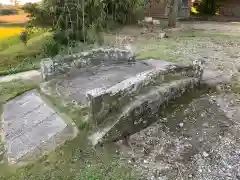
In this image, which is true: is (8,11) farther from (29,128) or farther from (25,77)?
(29,128)

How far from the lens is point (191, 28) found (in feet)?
51.5

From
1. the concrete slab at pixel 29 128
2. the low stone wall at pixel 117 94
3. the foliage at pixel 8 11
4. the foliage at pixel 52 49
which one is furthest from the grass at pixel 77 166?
the foliage at pixel 8 11

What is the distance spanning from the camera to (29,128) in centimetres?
538

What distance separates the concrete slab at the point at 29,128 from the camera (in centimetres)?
486

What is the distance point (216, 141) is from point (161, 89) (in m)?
1.45

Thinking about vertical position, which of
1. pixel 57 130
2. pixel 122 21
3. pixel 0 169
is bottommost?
pixel 0 169

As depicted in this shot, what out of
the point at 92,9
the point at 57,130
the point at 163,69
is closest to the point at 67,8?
the point at 92,9

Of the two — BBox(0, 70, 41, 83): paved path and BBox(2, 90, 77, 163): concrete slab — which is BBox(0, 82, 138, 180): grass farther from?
BBox(0, 70, 41, 83): paved path

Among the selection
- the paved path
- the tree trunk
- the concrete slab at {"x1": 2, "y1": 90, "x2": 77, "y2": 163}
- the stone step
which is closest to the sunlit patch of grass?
the paved path

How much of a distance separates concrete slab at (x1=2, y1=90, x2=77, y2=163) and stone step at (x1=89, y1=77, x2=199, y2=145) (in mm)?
688

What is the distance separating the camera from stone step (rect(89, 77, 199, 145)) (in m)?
4.95

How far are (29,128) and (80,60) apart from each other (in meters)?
2.69

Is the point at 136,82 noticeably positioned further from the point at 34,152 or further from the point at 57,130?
the point at 34,152

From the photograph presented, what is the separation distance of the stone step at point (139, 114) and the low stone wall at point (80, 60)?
7.81ft
